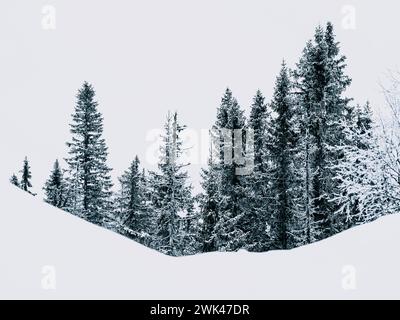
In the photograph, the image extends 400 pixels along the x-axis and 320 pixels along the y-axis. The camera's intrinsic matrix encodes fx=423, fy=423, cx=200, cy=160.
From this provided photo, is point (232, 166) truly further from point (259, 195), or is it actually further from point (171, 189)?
point (171, 189)

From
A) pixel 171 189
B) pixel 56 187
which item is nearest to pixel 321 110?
pixel 171 189

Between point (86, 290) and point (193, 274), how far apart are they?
1728 millimetres

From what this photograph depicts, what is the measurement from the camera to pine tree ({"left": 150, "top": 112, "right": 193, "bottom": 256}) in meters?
30.2

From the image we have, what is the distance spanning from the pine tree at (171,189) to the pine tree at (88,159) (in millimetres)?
5105

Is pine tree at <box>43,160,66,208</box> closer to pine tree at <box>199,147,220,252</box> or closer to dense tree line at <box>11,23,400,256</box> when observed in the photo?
dense tree line at <box>11,23,400,256</box>

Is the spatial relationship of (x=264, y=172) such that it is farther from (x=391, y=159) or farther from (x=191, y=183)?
(x=391, y=159)

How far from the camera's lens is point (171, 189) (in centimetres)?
3033

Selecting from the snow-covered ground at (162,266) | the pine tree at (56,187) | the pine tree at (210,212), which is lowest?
the snow-covered ground at (162,266)

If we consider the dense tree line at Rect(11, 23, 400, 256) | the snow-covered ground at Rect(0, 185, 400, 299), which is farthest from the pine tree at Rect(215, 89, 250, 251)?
the snow-covered ground at Rect(0, 185, 400, 299)

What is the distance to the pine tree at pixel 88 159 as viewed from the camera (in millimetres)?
33094

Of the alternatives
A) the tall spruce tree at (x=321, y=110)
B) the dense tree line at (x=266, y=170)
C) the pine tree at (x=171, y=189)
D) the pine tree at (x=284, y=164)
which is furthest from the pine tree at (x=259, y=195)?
the pine tree at (x=171, y=189)

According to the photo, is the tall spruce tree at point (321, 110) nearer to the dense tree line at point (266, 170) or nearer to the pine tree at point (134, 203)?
the dense tree line at point (266, 170)

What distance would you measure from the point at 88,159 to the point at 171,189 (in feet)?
25.8

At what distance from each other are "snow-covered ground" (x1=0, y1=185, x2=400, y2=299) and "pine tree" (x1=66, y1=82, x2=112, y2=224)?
2529 cm
